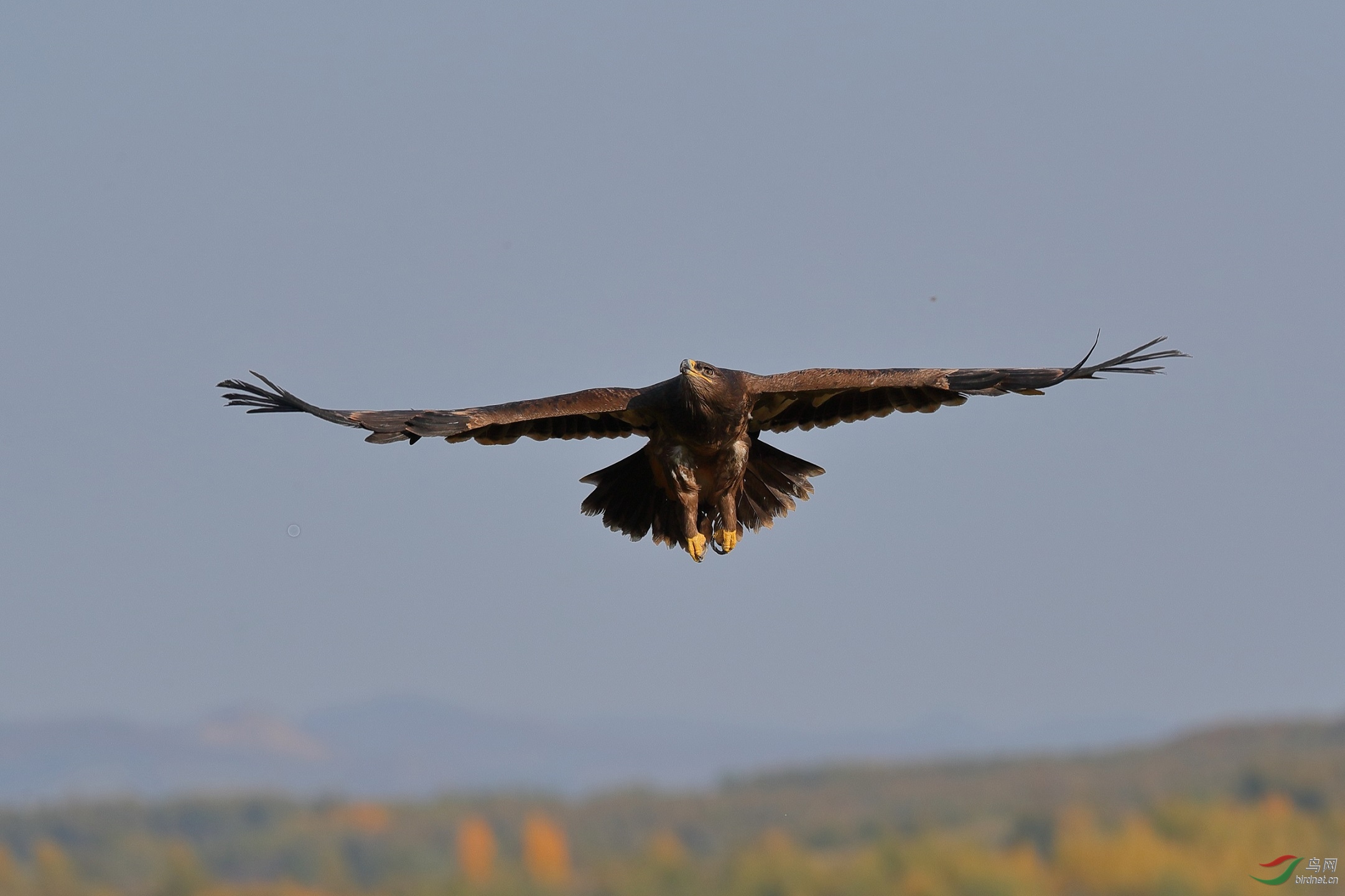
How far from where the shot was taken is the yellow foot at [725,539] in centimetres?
1514

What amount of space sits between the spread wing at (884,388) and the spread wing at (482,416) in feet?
3.71

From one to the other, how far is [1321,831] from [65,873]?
62.7 m

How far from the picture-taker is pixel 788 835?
10262cm

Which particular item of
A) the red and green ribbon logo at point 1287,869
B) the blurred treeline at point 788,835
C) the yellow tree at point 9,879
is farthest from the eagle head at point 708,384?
the yellow tree at point 9,879

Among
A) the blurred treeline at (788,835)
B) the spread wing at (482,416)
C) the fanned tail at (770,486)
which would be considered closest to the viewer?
the spread wing at (482,416)

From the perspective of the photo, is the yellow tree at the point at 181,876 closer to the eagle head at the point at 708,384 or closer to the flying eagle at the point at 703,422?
the flying eagle at the point at 703,422

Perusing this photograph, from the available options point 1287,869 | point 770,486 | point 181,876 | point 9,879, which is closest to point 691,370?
point 770,486

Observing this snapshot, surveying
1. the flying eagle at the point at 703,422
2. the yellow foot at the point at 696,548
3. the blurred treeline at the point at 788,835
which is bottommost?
the blurred treeline at the point at 788,835

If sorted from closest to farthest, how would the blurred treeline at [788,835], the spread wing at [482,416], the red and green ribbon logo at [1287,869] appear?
1. the spread wing at [482,416]
2. the red and green ribbon logo at [1287,869]
3. the blurred treeline at [788,835]

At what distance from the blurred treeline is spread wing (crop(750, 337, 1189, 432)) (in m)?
73.5

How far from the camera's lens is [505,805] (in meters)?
111

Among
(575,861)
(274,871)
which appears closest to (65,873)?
(274,871)

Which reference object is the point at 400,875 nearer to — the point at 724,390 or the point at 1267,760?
the point at 1267,760

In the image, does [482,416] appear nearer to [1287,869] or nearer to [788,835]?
[1287,869]
